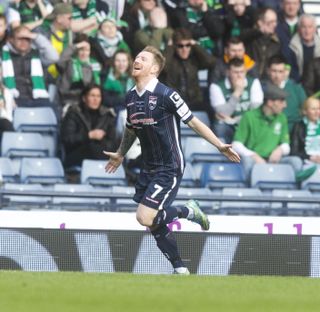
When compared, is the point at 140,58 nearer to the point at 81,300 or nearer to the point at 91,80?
the point at 81,300

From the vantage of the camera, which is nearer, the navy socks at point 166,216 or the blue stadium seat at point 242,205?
the navy socks at point 166,216

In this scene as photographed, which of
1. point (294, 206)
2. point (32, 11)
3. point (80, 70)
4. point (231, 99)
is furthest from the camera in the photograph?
point (32, 11)

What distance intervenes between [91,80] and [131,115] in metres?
5.20

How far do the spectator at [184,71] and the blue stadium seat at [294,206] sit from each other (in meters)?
1.50

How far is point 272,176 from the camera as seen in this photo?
49.5ft

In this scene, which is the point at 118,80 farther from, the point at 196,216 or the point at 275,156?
the point at 196,216

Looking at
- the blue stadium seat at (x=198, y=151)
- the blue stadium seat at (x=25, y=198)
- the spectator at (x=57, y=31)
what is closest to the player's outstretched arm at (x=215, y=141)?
the blue stadium seat at (x=25, y=198)

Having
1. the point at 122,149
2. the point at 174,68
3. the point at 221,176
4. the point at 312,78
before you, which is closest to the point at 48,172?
the point at 221,176

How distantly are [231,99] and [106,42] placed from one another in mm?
1727

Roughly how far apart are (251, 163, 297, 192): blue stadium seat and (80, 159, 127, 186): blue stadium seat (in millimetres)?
1567

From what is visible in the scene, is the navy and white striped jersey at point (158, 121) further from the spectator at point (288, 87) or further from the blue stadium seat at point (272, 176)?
the spectator at point (288, 87)

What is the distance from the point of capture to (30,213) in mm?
12539

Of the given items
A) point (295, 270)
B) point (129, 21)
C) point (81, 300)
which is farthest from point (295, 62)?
point (81, 300)

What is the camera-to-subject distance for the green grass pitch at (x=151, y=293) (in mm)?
8391
